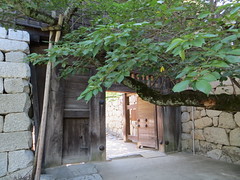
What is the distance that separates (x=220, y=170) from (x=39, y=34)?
145 inches

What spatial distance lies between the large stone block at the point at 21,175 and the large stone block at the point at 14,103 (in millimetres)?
712

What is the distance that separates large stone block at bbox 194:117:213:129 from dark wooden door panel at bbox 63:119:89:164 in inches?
94.7

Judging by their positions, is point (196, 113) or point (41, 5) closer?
point (41, 5)

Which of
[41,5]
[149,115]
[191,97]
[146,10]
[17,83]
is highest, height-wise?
[41,5]

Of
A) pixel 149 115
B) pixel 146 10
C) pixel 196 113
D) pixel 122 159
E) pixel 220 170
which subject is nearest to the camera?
pixel 146 10

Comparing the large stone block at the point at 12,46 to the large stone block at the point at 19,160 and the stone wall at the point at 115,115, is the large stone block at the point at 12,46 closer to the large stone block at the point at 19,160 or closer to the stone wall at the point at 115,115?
the large stone block at the point at 19,160

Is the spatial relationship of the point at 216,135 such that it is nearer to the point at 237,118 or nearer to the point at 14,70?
the point at 237,118

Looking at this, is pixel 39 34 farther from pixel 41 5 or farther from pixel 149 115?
pixel 149 115

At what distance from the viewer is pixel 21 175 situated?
2061 mm

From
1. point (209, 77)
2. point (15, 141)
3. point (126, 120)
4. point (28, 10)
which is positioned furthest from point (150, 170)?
point (126, 120)

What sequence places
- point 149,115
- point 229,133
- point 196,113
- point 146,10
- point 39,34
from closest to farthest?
point 146,10
point 39,34
point 229,133
point 196,113
point 149,115

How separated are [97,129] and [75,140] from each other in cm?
44

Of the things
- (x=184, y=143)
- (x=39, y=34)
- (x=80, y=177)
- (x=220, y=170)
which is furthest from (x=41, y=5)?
(x=184, y=143)

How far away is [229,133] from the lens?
3211 mm
